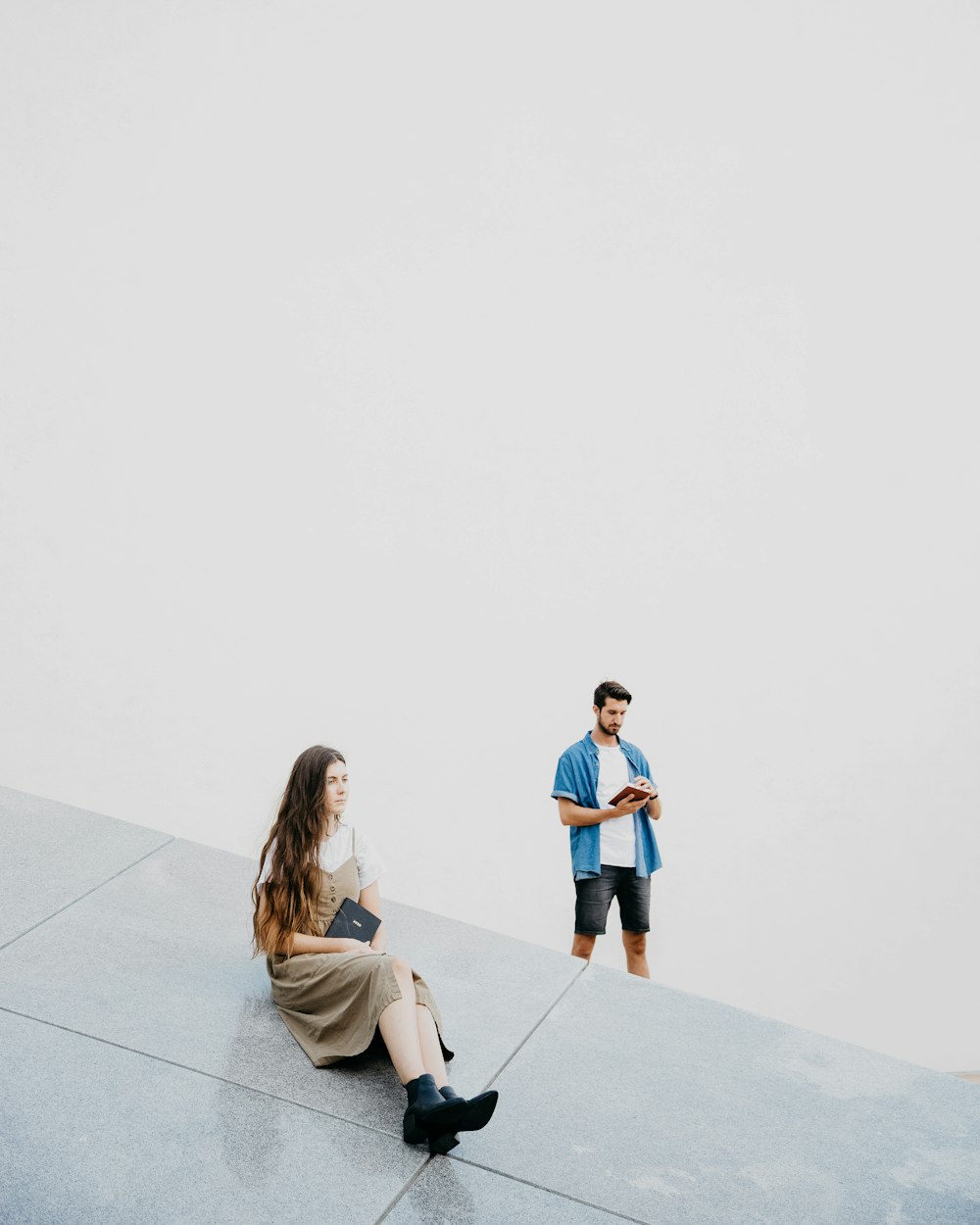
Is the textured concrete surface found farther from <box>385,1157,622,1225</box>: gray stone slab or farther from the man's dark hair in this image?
the man's dark hair

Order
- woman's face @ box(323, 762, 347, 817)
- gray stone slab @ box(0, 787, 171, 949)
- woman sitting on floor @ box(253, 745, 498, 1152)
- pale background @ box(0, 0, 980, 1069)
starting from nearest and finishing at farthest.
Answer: woman sitting on floor @ box(253, 745, 498, 1152) < woman's face @ box(323, 762, 347, 817) < gray stone slab @ box(0, 787, 171, 949) < pale background @ box(0, 0, 980, 1069)

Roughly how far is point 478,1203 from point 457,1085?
610mm

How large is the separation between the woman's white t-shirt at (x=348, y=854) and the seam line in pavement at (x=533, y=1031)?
31.7 inches

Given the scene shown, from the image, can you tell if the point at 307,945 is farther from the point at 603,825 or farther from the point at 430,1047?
the point at 603,825

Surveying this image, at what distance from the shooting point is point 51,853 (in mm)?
5391

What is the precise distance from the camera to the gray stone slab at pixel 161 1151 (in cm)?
332

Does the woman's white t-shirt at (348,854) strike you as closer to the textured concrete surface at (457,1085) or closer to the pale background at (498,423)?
the textured concrete surface at (457,1085)

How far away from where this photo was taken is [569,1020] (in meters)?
4.61

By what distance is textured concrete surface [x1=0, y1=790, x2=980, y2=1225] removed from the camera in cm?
349

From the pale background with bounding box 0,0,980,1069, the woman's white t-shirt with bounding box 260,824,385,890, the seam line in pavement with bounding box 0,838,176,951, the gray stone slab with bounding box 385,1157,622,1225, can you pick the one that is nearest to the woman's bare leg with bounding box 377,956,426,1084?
the gray stone slab with bounding box 385,1157,622,1225

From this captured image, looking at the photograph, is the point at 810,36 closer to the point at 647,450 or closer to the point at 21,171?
the point at 647,450

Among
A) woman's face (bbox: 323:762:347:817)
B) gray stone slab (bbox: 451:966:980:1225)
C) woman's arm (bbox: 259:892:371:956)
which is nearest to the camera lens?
gray stone slab (bbox: 451:966:980:1225)

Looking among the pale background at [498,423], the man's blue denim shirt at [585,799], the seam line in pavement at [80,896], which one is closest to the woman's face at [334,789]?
the seam line in pavement at [80,896]

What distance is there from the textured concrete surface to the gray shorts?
1.89 feet
